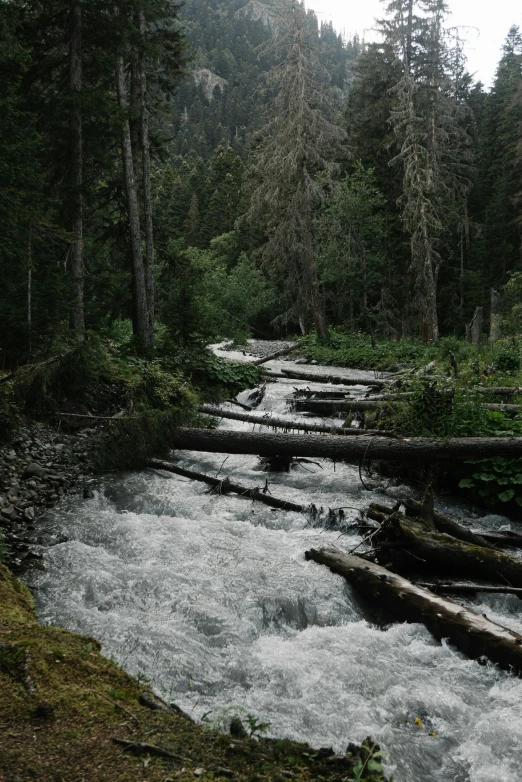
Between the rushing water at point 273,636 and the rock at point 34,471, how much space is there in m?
1.07

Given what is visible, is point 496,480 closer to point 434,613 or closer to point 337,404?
point 434,613

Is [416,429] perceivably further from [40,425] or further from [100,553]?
[40,425]

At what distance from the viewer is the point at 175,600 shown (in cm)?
523

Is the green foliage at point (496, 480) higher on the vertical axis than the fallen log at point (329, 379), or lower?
lower

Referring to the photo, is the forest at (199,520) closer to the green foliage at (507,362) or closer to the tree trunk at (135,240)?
the tree trunk at (135,240)

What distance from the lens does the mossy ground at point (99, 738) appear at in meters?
2.24

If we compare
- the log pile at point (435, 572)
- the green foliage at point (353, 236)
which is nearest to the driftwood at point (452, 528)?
the log pile at point (435, 572)

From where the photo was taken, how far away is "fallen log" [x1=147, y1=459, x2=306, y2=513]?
7820mm

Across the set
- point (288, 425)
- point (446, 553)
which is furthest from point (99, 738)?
point (288, 425)

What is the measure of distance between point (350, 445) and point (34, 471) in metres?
5.24

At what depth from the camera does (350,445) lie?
28.9 ft

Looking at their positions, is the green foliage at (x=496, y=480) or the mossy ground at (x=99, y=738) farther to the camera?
the green foliage at (x=496, y=480)

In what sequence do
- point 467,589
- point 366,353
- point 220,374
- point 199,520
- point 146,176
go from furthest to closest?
point 366,353 → point 146,176 → point 220,374 → point 199,520 → point 467,589

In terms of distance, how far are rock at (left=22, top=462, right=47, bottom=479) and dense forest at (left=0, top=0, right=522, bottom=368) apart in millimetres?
3227
